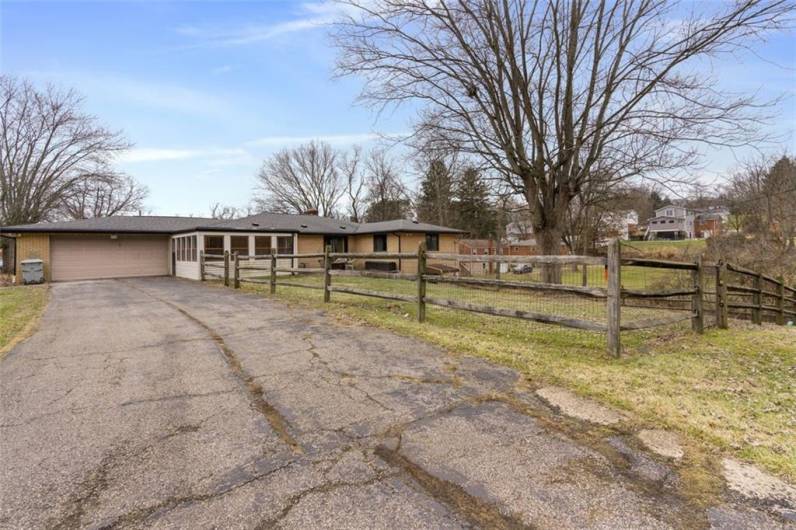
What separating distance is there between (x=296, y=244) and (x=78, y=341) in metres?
15.8

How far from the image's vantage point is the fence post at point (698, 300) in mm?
5922

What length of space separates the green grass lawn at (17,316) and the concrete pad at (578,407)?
20.5 ft

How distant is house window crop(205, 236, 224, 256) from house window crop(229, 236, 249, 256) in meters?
0.42

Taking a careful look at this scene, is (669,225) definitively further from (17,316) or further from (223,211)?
(17,316)

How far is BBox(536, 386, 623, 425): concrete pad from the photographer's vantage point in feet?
9.91

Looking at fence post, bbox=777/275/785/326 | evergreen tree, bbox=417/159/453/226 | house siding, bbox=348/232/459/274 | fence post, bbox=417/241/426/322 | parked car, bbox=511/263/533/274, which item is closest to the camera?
fence post, bbox=417/241/426/322

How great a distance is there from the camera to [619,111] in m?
11.8

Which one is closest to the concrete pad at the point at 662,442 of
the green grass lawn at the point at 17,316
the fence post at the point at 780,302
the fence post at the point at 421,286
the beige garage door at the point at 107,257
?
the fence post at the point at 421,286

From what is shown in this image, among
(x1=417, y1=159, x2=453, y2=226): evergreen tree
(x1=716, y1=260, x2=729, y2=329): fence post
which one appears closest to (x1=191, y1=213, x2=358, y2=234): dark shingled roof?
(x1=417, y1=159, x2=453, y2=226): evergreen tree

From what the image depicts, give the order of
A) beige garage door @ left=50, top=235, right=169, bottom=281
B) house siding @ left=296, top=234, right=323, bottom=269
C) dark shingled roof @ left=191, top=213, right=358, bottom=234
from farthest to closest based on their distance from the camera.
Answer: house siding @ left=296, top=234, right=323, bottom=269 → dark shingled roof @ left=191, top=213, right=358, bottom=234 → beige garage door @ left=50, top=235, right=169, bottom=281

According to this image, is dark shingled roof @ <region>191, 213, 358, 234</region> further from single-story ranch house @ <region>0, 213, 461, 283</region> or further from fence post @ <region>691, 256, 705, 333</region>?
fence post @ <region>691, 256, 705, 333</region>

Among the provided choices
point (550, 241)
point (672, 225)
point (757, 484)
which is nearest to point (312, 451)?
point (757, 484)

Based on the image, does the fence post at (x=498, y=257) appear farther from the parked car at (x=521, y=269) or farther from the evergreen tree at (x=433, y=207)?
the evergreen tree at (x=433, y=207)

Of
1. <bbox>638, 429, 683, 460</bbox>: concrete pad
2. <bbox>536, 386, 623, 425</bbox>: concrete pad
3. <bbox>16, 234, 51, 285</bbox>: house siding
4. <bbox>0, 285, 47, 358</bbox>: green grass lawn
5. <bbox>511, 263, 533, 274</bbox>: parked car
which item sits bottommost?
<bbox>638, 429, 683, 460</bbox>: concrete pad
